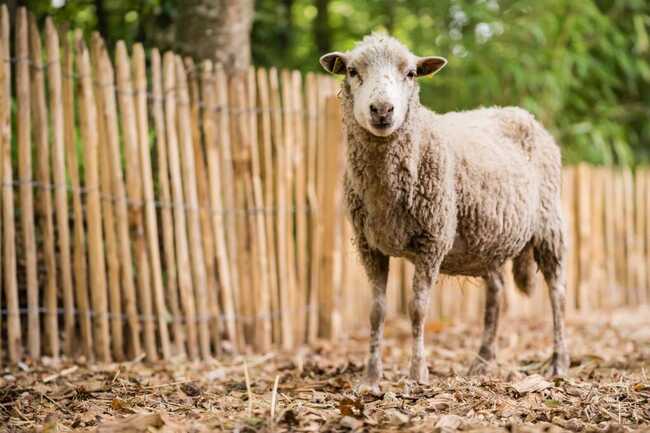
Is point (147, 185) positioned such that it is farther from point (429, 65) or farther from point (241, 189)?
point (429, 65)

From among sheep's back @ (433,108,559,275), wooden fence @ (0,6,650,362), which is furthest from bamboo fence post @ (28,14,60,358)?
sheep's back @ (433,108,559,275)

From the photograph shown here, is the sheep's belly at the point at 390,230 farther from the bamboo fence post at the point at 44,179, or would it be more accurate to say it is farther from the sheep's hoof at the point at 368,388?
the bamboo fence post at the point at 44,179

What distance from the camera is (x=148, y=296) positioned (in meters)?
5.69

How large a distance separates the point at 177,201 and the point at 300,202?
3.89 feet

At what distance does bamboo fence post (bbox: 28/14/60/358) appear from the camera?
5.25 meters

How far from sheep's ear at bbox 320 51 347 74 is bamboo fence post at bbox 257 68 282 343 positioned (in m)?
1.74

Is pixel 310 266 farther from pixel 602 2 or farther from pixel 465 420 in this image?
pixel 602 2

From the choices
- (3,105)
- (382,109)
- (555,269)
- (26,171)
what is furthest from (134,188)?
(555,269)

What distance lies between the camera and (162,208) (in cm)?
578

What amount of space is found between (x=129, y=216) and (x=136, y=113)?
2.42 feet

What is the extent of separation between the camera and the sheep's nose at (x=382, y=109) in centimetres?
395

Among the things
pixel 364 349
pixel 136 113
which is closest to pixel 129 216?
pixel 136 113

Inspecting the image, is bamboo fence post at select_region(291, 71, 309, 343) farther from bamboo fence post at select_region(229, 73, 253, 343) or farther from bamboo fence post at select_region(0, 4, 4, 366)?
bamboo fence post at select_region(0, 4, 4, 366)

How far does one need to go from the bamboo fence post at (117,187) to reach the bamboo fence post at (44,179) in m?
0.40
